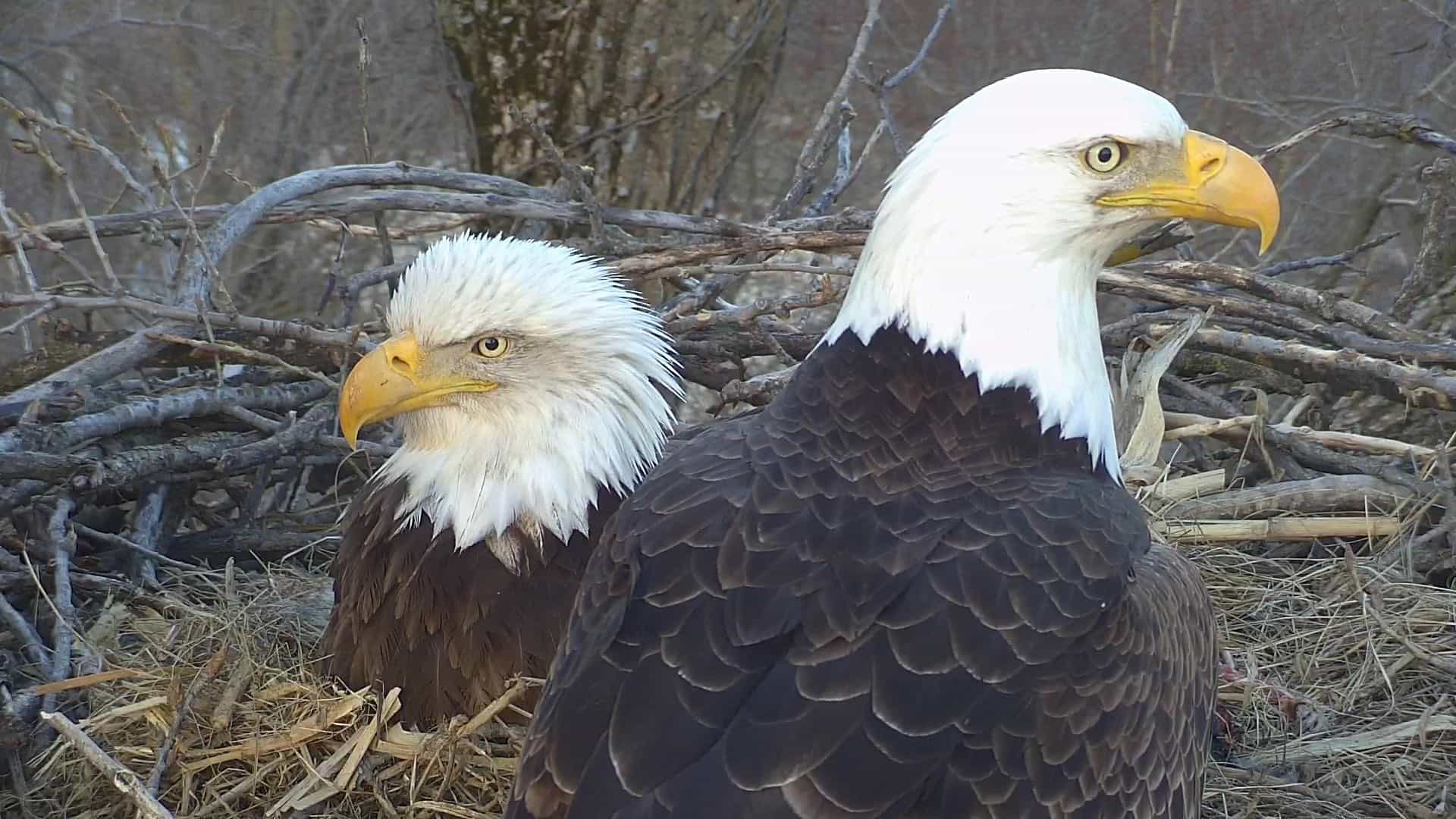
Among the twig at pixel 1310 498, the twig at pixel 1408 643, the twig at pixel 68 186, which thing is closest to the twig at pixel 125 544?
the twig at pixel 68 186

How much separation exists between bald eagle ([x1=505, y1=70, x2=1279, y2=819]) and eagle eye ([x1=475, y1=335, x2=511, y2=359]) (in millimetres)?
501

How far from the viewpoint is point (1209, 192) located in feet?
8.77

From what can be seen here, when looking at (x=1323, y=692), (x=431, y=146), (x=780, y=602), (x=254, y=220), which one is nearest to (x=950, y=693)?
(x=780, y=602)

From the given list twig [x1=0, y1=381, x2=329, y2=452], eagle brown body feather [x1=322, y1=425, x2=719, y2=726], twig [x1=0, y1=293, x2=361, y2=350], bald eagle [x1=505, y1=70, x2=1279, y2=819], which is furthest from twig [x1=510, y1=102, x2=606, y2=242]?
bald eagle [x1=505, y1=70, x2=1279, y2=819]

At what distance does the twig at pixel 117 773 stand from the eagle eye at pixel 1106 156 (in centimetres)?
190

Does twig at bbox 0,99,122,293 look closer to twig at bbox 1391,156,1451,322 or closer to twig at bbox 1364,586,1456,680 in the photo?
twig at bbox 1364,586,1456,680

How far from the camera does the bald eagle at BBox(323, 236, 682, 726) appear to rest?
2.94 m

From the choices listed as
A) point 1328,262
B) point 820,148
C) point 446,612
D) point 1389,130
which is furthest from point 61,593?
point 1389,130

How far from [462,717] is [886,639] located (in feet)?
3.13

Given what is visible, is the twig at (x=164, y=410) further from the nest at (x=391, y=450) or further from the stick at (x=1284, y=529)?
the stick at (x=1284, y=529)

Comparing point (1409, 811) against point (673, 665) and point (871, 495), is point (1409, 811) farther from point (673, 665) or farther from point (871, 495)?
point (673, 665)

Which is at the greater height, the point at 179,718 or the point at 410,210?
the point at 410,210

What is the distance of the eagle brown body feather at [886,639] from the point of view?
212 cm

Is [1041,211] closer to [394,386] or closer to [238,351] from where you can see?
[394,386]
